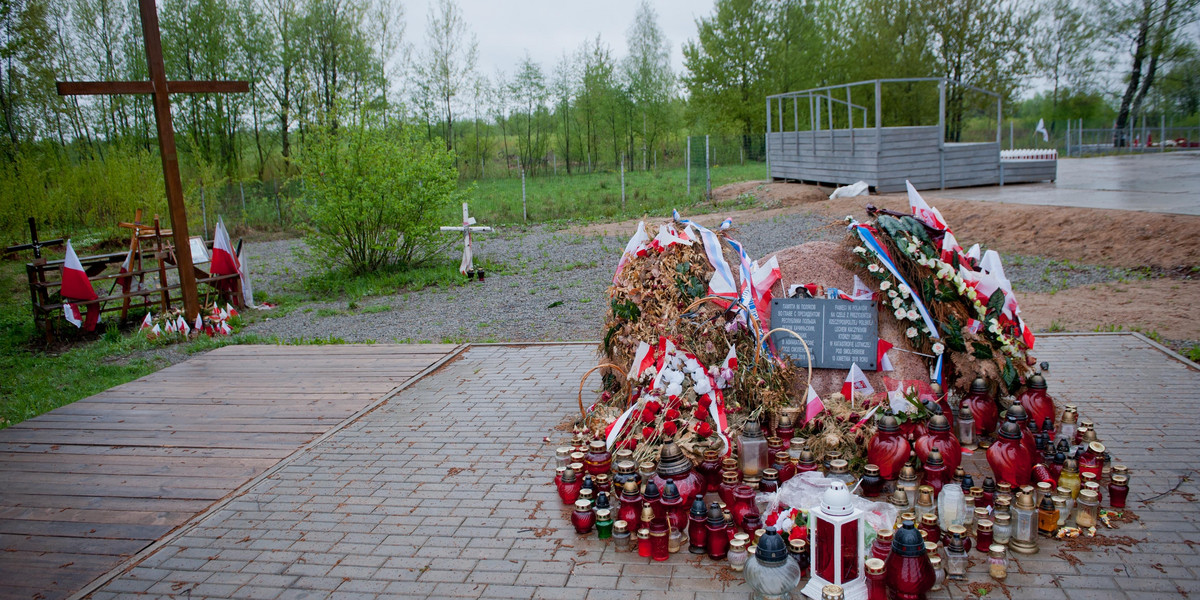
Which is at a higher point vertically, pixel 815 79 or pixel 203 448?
pixel 815 79

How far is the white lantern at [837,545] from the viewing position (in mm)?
3151

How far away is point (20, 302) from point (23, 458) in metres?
9.66

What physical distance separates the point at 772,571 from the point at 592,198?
1940 cm

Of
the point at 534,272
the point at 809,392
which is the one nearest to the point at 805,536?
the point at 809,392

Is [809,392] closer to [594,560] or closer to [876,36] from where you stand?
[594,560]

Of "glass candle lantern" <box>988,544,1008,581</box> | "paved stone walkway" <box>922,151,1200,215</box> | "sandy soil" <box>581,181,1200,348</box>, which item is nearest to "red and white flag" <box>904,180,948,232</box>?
"sandy soil" <box>581,181,1200,348</box>

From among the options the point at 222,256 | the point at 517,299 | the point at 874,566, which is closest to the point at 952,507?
the point at 874,566

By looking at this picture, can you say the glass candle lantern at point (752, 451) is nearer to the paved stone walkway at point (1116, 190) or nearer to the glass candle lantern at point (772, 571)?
the glass candle lantern at point (772, 571)

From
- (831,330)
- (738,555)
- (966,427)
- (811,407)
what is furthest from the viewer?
(831,330)

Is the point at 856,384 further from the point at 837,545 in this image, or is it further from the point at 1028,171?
the point at 1028,171

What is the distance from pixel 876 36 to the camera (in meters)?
27.8

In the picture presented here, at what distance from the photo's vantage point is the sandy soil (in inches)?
298

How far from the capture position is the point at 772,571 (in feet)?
10.1

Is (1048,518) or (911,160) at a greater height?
(911,160)
